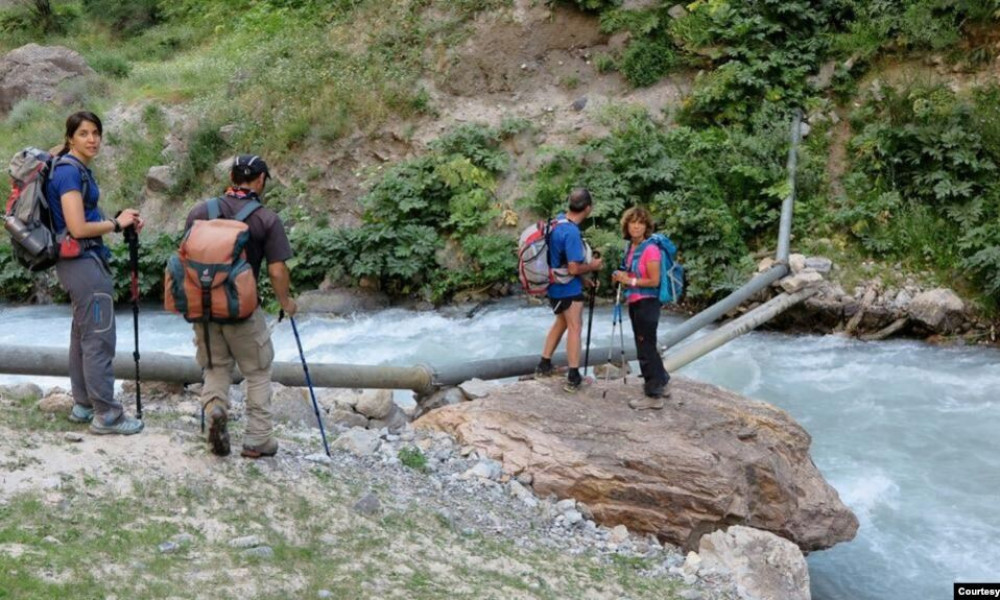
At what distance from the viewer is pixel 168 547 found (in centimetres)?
527

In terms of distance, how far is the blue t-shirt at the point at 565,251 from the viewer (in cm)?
816

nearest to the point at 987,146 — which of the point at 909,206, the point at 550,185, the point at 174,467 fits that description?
the point at 909,206

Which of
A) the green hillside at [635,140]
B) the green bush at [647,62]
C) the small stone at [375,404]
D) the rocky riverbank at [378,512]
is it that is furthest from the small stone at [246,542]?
the green bush at [647,62]

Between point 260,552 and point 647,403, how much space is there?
12.8ft

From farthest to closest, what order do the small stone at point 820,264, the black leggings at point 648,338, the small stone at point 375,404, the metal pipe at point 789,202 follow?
the metal pipe at point 789,202
the small stone at point 820,264
the small stone at point 375,404
the black leggings at point 648,338

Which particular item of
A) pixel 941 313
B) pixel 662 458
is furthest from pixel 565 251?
pixel 941 313

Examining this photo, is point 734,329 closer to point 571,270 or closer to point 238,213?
point 571,270

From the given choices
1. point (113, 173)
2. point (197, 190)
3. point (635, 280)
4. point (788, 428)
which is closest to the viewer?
point (635, 280)

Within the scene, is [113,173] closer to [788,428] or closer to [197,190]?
[197,190]

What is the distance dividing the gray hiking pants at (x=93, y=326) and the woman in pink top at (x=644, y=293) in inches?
148

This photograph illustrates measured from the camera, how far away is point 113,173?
20.8 meters

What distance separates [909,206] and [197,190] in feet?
41.6

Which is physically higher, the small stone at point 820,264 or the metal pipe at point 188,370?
the small stone at point 820,264

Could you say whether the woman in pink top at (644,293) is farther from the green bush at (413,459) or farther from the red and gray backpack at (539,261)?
the green bush at (413,459)
